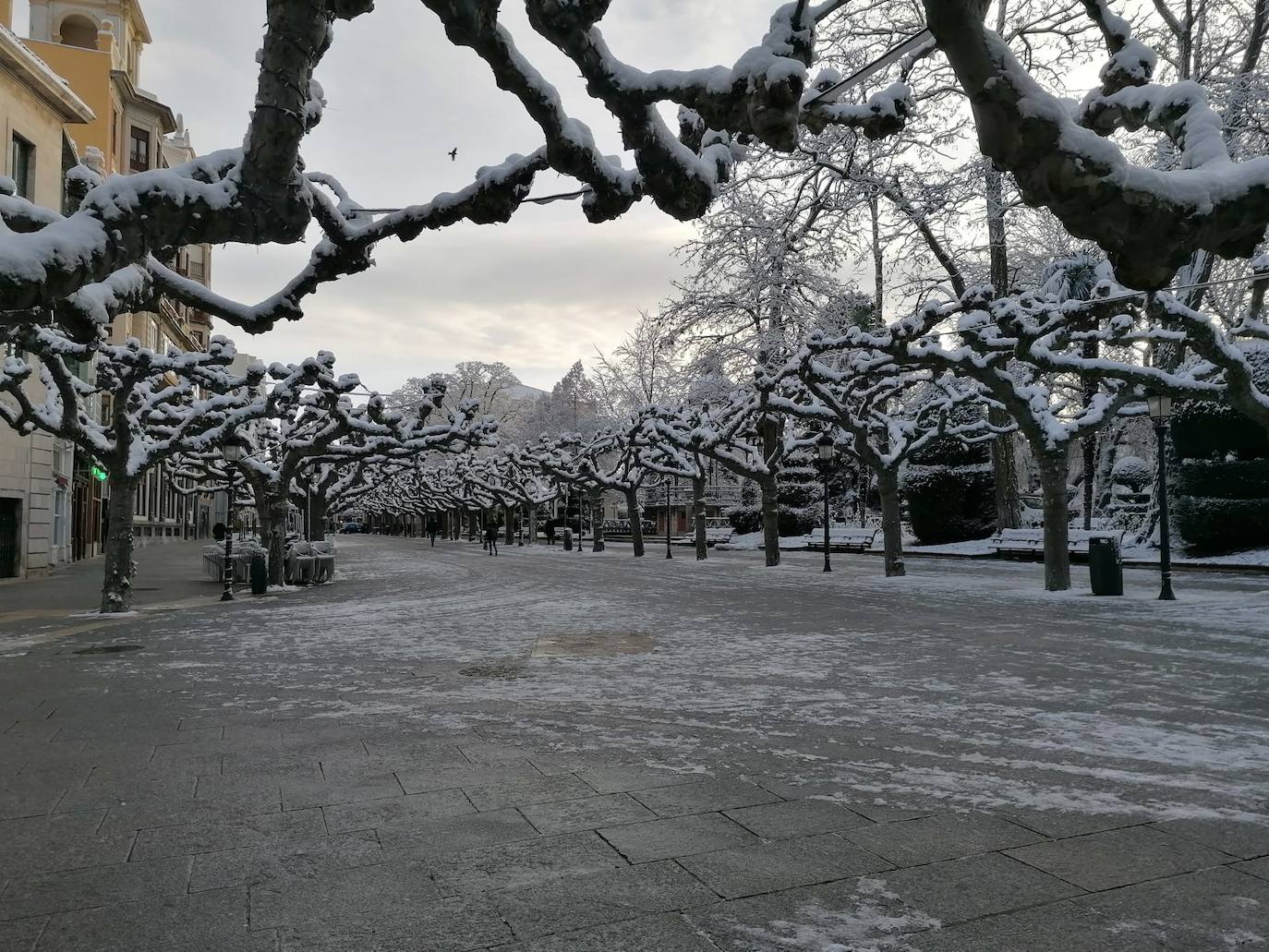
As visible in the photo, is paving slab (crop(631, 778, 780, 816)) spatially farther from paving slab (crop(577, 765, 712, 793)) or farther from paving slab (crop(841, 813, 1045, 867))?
paving slab (crop(841, 813, 1045, 867))

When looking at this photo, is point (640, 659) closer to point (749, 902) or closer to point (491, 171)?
point (491, 171)

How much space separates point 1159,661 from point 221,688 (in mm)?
9339

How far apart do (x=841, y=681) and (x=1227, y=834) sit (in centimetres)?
417

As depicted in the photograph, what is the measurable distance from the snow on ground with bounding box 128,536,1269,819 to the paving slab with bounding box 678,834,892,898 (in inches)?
32.1

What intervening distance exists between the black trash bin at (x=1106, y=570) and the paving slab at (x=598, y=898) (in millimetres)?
14608

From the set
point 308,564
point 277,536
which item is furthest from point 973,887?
point 308,564

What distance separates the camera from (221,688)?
822 centimetres

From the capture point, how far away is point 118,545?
14.9 meters

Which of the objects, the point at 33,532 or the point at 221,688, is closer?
the point at 221,688

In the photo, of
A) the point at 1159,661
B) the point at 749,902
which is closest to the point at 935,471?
A: the point at 1159,661

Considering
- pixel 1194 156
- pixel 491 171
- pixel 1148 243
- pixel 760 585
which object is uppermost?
pixel 491 171

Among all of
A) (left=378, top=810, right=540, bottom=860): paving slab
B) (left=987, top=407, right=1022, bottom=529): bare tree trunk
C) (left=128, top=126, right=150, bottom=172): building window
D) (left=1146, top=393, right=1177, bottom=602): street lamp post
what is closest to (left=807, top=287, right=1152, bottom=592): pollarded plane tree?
(left=1146, top=393, right=1177, bottom=602): street lamp post

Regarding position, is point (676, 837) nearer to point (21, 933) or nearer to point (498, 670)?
point (21, 933)

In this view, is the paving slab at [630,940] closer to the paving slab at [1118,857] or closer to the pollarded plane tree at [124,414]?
the paving slab at [1118,857]
